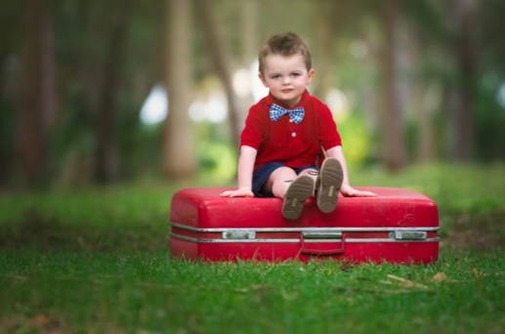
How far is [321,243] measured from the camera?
645 centimetres

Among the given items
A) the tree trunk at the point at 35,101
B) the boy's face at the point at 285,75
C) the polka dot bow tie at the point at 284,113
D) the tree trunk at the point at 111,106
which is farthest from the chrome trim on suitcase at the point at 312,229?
the tree trunk at the point at 111,106

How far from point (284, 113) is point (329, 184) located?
101 centimetres

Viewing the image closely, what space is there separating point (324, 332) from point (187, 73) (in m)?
19.7

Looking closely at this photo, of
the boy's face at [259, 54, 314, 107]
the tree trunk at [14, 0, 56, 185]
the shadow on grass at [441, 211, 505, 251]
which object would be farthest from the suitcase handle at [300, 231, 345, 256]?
the tree trunk at [14, 0, 56, 185]

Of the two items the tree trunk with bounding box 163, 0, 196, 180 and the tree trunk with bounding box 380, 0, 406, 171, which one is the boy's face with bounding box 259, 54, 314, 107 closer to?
the tree trunk with bounding box 163, 0, 196, 180

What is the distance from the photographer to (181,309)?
15.6ft

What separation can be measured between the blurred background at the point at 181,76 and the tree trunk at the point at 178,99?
3cm

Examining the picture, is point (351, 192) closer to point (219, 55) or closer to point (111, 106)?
point (219, 55)

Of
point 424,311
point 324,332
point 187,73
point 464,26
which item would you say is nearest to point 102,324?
point 324,332

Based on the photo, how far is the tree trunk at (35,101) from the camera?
20438mm

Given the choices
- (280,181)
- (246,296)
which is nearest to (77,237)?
→ (280,181)

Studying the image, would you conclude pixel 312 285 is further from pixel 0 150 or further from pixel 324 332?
pixel 0 150

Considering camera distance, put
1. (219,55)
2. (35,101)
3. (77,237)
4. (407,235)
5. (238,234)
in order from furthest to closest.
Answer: (219,55) → (35,101) → (77,237) → (407,235) → (238,234)

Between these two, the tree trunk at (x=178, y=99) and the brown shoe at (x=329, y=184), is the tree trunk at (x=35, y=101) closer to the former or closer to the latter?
the tree trunk at (x=178, y=99)
